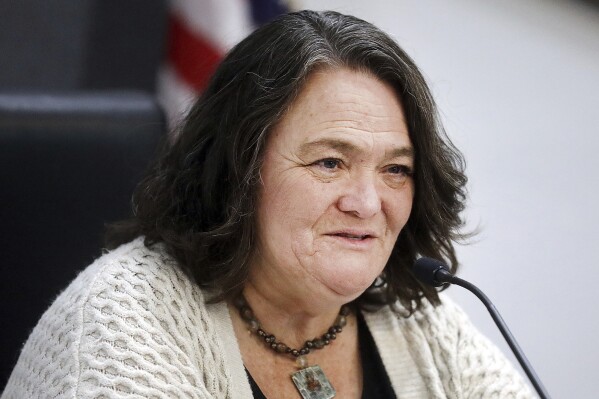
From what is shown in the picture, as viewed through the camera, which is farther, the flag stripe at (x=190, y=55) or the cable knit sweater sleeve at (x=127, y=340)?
the flag stripe at (x=190, y=55)

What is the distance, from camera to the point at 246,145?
5.13ft

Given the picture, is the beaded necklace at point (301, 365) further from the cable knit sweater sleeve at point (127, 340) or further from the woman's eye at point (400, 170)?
the woman's eye at point (400, 170)

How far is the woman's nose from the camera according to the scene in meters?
1.54

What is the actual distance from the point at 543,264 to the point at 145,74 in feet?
4.25

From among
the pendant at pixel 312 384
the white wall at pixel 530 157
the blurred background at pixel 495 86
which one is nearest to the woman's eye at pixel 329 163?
the pendant at pixel 312 384

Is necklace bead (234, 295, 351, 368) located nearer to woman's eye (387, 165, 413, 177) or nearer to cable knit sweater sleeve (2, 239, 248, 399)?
cable knit sweater sleeve (2, 239, 248, 399)

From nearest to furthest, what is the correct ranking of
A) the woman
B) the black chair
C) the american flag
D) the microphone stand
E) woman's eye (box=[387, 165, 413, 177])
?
the microphone stand, the woman, woman's eye (box=[387, 165, 413, 177]), the black chair, the american flag

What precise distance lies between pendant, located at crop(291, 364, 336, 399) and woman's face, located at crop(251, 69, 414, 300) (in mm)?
163

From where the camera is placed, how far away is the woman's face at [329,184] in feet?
5.06

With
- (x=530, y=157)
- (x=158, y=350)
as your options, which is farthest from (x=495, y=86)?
(x=158, y=350)

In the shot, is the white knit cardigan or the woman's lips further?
the woman's lips

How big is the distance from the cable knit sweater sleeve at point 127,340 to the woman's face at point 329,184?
168mm

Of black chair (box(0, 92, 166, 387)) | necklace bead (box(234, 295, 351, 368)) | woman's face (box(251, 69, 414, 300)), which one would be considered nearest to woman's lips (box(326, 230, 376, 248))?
woman's face (box(251, 69, 414, 300))

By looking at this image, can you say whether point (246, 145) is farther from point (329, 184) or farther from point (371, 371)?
point (371, 371)
